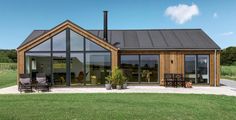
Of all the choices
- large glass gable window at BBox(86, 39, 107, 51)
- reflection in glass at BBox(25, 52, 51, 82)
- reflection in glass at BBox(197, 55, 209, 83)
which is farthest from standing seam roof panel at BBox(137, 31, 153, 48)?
reflection in glass at BBox(25, 52, 51, 82)

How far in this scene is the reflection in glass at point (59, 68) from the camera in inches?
733

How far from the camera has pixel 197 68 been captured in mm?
19859

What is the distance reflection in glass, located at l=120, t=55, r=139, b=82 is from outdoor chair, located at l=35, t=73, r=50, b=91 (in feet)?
18.4

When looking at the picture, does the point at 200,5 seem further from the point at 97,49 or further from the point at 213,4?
the point at 97,49

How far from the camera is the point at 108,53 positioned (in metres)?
18.9

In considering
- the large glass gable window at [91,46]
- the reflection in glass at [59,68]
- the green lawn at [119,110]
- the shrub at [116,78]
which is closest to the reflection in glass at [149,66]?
the shrub at [116,78]

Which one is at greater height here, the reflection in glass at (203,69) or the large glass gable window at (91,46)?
the large glass gable window at (91,46)

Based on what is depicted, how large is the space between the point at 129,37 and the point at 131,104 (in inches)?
481

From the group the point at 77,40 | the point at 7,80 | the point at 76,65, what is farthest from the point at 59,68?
the point at 7,80

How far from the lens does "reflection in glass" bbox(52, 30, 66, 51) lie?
18609mm

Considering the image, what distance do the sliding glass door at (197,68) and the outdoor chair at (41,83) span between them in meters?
9.71

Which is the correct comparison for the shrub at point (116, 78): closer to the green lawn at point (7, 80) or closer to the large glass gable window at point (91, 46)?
the large glass gable window at point (91, 46)

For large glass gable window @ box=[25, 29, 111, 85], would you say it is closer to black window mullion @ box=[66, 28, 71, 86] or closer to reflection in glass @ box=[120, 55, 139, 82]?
black window mullion @ box=[66, 28, 71, 86]

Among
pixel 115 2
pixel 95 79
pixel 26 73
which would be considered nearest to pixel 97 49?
pixel 95 79
